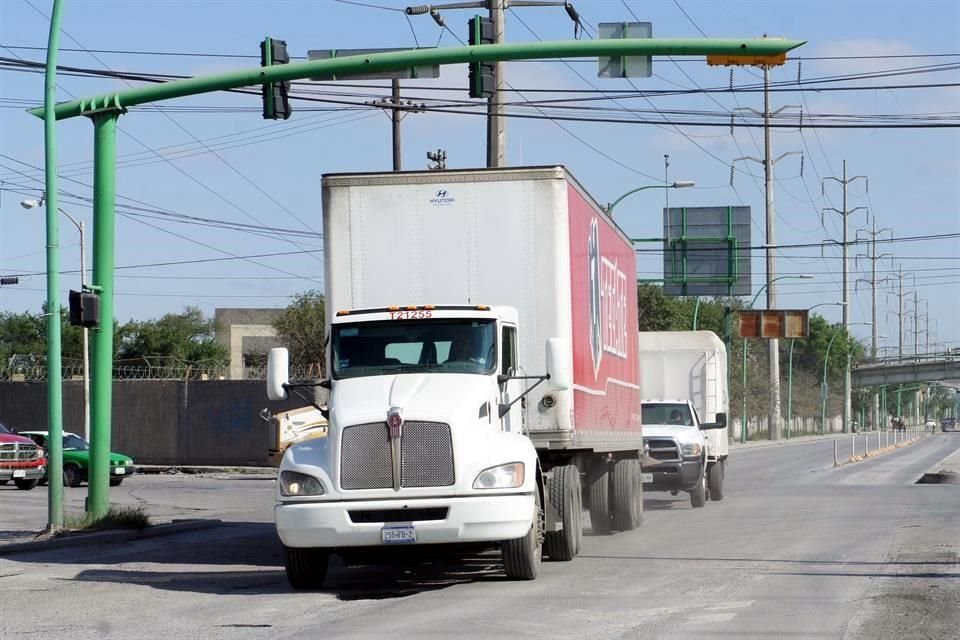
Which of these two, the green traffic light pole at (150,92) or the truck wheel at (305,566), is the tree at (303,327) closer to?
the green traffic light pole at (150,92)

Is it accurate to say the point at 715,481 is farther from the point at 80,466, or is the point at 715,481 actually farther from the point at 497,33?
the point at 80,466


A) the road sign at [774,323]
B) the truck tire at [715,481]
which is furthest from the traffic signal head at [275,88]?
the road sign at [774,323]

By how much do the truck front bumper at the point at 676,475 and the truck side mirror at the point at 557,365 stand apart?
12.7 meters

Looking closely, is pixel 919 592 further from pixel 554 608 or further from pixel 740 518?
pixel 740 518

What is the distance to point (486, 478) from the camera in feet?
43.1

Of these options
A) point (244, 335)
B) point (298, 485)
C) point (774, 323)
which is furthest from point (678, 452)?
point (244, 335)

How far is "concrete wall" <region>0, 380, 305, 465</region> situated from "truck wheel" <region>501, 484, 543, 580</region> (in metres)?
33.6

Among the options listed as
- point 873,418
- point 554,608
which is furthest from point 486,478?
point 873,418

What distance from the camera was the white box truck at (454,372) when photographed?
13.1 meters

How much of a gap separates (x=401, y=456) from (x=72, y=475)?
89.3 ft

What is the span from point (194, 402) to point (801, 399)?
317 feet

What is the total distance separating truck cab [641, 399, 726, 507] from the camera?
26672 millimetres

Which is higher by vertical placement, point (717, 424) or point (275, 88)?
point (275, 88)

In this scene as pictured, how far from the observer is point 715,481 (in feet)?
98.3
